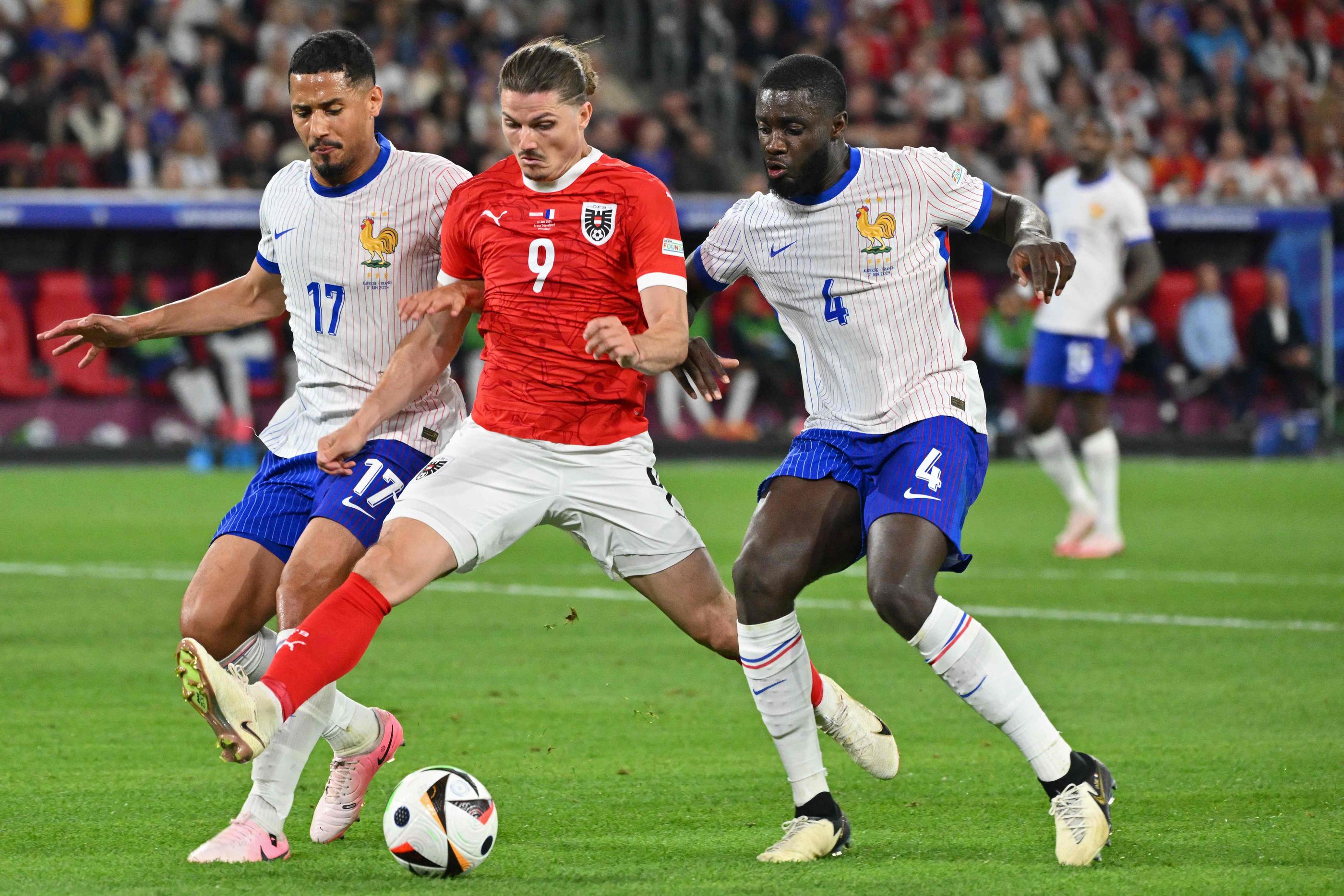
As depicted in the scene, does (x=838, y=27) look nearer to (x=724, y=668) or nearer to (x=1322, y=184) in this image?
(x=1322, y=184)

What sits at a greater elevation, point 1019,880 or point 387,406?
point 387,406

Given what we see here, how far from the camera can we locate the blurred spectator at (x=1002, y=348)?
22.0 m

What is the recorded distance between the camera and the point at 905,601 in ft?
16.5

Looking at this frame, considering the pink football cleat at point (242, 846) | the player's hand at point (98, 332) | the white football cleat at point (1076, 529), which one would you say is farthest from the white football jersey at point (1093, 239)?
the pink football cleat at point (242, 846)

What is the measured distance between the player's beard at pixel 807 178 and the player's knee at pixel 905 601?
1241 mm

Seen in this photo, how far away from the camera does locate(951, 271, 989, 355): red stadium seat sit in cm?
2253

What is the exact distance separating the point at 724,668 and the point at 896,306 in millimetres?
3587

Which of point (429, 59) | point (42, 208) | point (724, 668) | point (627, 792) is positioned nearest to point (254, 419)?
point (42, 208)

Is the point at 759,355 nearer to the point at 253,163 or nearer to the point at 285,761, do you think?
the point at 253,163

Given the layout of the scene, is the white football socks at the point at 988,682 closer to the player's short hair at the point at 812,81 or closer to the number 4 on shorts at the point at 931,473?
the number 4 on shorts at the point at 931,473

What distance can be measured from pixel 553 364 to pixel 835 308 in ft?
3.00

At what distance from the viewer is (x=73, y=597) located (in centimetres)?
1080

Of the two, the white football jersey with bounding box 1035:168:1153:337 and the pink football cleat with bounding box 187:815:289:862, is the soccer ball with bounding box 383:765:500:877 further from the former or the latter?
the white football jersey with bounding box 1035:168:1153:337

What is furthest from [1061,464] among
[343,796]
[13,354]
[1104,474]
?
[13,354]
